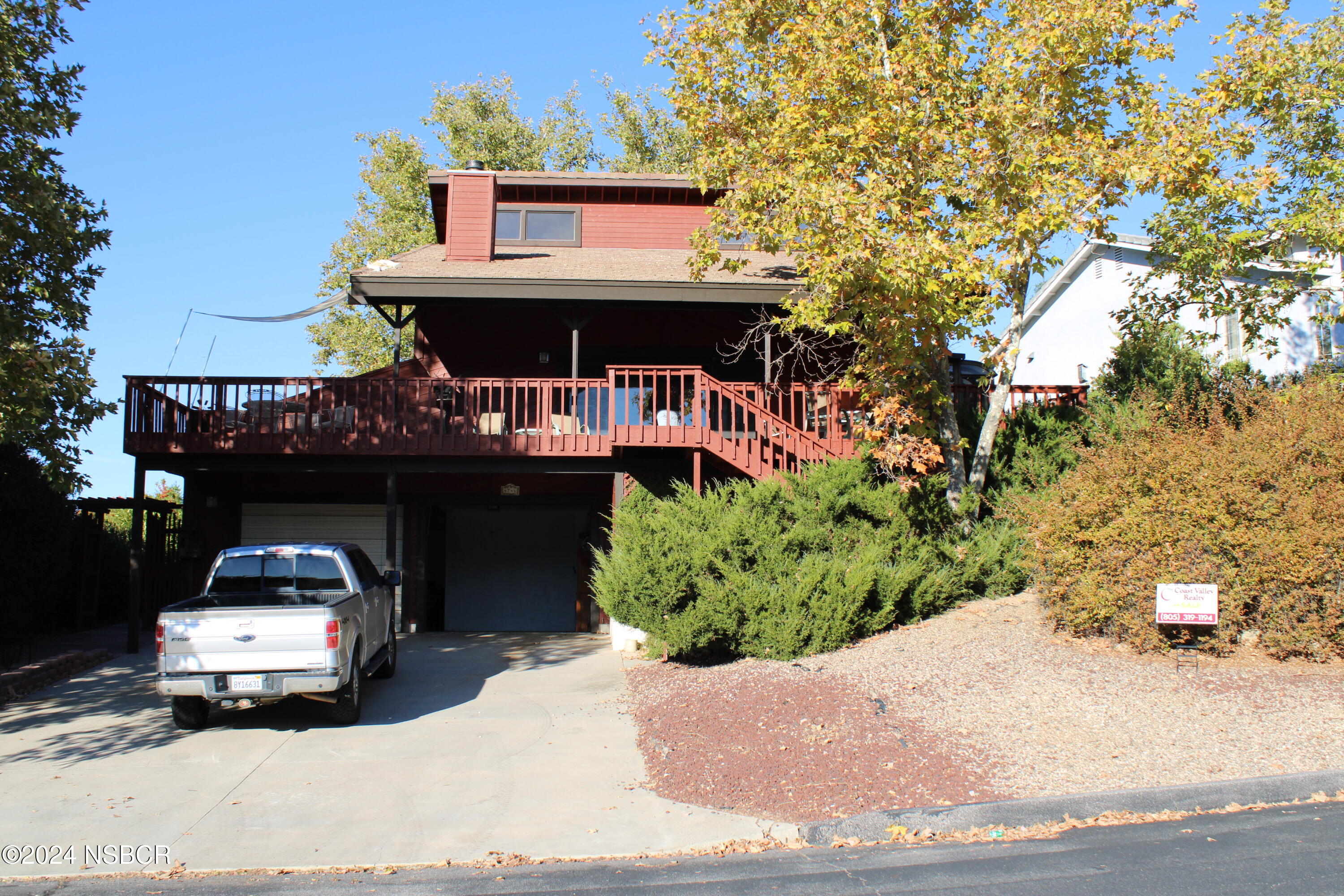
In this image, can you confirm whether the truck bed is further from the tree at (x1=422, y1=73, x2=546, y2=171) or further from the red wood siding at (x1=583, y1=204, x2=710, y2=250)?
the tree at (x1=422, y1=73, x2=546, y2=171)

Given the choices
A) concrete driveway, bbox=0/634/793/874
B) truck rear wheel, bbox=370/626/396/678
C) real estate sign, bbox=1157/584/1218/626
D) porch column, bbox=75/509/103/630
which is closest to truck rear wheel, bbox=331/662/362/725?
concrete driveway, bbox=0/634/793/874

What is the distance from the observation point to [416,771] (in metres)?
7.36

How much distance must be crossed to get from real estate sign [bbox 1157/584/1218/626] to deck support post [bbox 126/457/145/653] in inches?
510

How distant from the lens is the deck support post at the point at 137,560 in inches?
523

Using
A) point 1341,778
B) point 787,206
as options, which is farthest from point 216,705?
point 1341,778

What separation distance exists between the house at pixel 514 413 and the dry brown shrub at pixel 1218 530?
436 cm

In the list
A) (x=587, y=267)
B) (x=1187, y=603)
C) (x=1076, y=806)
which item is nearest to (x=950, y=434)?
(x=1187, y=603)

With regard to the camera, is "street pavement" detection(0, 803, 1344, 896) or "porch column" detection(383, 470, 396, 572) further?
"porch column" detection(383, 470, 396, 572)

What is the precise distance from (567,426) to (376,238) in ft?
59.9

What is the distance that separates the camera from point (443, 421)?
570 inches

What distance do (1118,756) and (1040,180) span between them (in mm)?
7312

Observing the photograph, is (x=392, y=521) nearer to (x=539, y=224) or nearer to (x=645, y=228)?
(x=539, y=224)

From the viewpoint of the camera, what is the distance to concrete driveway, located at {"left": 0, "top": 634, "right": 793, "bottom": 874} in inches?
229

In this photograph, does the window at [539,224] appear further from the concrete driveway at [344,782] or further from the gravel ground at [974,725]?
the gravel ground at [974,725]
